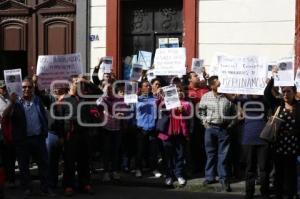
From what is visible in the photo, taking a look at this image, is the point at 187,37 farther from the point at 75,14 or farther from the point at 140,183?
the point at 140,183

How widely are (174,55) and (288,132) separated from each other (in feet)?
11.1

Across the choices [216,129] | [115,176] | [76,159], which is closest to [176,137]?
[216,129]

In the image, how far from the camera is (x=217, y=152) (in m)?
10.8

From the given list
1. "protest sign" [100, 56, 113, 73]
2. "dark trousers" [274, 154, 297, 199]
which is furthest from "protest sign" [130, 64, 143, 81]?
Result: "dark trousers" [274, 154, 297, 199]

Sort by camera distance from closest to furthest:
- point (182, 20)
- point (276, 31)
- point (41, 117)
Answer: point (41, 117) → point (276, 31) → point (182, 20)

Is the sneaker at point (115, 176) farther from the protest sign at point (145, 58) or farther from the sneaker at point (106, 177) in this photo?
the protest sign at point (145, 58)

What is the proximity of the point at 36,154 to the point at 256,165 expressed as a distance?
340 centimetres

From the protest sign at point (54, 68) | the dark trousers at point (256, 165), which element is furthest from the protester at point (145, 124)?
the dark trousers at point (256, 165)

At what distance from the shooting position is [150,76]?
1260 centimetres

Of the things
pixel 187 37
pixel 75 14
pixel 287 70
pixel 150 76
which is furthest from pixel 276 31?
pixel 75 14

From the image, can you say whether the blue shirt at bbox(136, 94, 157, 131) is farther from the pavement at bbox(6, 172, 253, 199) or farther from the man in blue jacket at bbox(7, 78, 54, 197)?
the man in blue jacket at bbox(7, 78, 54, 197)

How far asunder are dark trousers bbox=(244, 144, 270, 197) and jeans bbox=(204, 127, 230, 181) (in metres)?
0.73

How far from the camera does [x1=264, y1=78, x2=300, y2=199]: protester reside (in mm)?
9281

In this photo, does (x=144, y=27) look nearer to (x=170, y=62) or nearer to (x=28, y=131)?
(x=170, y=62)
